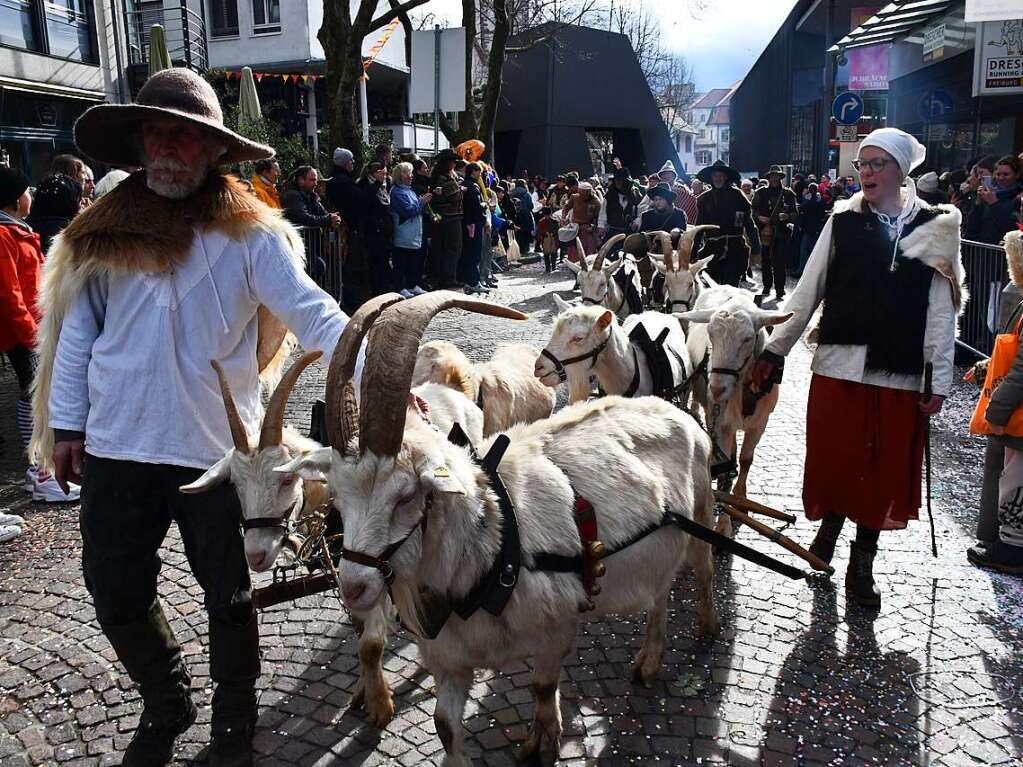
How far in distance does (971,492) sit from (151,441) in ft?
19.2

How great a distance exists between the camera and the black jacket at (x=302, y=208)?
11.5m

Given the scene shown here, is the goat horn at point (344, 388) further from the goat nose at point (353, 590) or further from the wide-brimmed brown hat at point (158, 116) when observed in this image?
the wide-brimmed brown hat at point (158, 116)

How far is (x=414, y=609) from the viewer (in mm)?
2713

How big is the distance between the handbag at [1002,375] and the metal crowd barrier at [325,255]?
8480 mm

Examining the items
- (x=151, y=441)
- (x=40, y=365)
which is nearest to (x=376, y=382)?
(x=151, y=441)

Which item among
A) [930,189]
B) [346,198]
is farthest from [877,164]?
[930,189]

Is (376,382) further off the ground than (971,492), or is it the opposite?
(376,382)

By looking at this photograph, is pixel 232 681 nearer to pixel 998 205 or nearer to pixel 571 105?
pixel 998 205

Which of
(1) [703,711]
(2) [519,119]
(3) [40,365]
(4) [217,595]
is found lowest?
(1) [703,711]

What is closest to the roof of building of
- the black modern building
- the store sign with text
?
the black modern building

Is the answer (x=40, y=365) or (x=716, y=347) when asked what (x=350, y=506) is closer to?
(x=40, y=365)

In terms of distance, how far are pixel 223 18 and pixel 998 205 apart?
90.8 ft

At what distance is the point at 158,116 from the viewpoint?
286cm

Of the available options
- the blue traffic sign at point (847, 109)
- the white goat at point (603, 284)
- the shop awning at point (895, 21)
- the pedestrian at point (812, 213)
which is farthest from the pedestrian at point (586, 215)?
the shop awning at point (895, 21)
